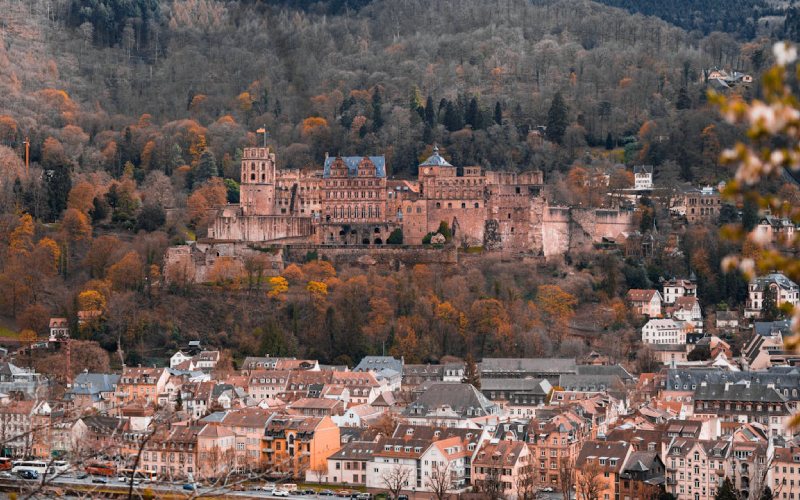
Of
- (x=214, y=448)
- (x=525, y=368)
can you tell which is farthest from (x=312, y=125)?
(x=214, y=448)

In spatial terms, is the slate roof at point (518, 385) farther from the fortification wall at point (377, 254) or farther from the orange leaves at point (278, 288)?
the orange leaves at point (278, 288)

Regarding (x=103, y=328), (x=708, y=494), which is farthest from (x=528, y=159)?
(x=708, y=494)

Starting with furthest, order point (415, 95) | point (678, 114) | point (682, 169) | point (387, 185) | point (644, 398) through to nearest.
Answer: point (415, 95), point (678, 114), point (682, 169), point (387, 185), point (644, 398)

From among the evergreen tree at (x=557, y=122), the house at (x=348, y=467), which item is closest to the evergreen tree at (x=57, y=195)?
the evergreen tree at (x=557, y=122)

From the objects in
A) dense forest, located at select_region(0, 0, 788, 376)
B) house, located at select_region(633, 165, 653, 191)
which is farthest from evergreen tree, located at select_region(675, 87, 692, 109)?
house, located at select_region(633, 165, 653, 191)

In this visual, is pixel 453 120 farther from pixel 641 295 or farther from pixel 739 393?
pixel 739 393

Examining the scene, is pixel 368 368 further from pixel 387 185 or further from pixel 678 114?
pixel 678 114
